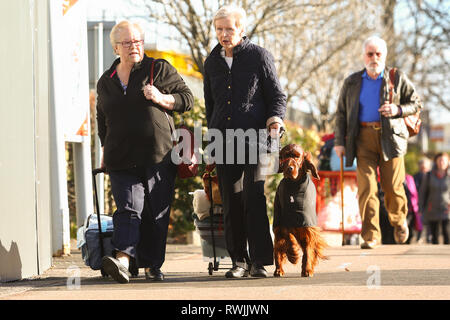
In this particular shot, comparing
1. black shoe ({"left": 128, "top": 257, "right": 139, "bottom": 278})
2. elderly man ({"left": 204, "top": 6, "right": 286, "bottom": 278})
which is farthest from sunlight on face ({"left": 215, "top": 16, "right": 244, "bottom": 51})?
black shoe ({"left": 128, "top": 257, "right": 139, "bottom": 278})

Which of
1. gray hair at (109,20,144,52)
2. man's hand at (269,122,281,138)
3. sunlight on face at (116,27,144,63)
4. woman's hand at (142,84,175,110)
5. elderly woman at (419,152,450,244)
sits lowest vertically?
elderly woman at (419,152,450,244)

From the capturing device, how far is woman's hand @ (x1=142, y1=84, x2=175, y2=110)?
7.37 metres

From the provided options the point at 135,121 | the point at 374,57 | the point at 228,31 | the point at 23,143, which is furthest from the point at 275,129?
the point at 374,57

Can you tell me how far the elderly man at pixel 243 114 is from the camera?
757cm

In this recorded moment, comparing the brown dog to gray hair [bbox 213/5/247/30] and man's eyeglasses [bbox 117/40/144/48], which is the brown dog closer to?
gray hair [bbox 213/5/247/30]

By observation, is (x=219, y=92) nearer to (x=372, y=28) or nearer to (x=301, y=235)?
(x=301, y=235)

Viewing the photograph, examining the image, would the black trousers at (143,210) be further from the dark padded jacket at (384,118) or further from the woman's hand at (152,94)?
the dark padded jacket at (384,118)

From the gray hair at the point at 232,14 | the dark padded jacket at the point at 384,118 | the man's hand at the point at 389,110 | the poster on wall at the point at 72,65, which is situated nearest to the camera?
the gray hair at the point at 232,14

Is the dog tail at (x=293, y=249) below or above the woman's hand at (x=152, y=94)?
below

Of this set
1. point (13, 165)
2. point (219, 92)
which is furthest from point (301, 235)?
point (13, 165)

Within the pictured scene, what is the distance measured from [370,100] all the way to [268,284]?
13.2 ft

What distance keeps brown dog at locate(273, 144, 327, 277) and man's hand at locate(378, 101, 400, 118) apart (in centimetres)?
295

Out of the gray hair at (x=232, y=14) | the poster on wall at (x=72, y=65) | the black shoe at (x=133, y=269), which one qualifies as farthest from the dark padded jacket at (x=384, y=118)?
the black shoe at (x=133, y=269)

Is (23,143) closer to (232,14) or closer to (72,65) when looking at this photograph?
(232,14)
